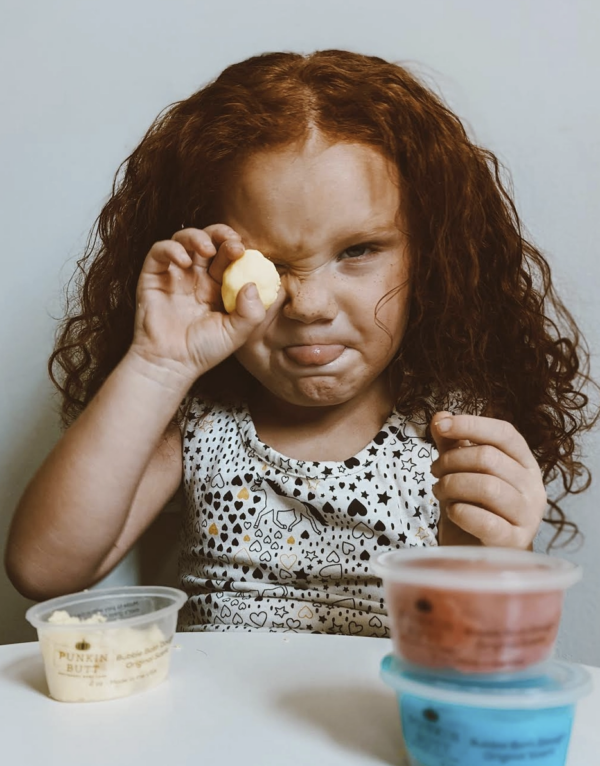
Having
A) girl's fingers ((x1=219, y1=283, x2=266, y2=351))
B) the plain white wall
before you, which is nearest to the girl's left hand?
girl's fingers ((x1=219, y1=283, x2=266, y2=351))

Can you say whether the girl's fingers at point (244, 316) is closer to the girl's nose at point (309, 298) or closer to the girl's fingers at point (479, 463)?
the girl's nose at point (309, 298)

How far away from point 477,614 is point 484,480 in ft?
0.94

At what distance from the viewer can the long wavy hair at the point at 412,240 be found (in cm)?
94

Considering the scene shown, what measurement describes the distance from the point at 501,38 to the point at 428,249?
35cm

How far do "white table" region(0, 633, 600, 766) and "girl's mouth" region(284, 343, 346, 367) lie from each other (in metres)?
0.33

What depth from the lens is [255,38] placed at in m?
1.15

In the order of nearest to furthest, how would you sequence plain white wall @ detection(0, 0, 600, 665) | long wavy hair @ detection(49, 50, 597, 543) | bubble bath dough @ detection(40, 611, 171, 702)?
bubble bath dough @ detection(40, 611, 171, 702)
long wavy hair @ detection(49, 50, 597, 543)
plain white wall @ detection(0, 0, 600, 665)

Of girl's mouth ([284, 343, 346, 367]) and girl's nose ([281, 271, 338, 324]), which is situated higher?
girl's nose ([281, 271, 338, 324])

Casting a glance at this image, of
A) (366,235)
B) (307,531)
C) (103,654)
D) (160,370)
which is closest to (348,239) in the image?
(366,235)

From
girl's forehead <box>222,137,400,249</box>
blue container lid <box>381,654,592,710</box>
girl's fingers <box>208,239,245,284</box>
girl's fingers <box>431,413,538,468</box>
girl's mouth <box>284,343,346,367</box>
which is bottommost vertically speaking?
blue container lid <box>381,654,592,710</box>

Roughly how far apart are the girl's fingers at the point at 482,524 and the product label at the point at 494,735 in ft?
0.84

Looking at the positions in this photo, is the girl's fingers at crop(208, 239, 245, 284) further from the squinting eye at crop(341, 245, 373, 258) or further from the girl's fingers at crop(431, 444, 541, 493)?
the girl's fingers at crop(431, 444, 541, 493)

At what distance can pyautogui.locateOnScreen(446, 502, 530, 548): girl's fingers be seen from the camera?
2.33 feet

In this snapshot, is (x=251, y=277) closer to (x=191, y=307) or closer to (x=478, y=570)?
(x=191, y=307)
